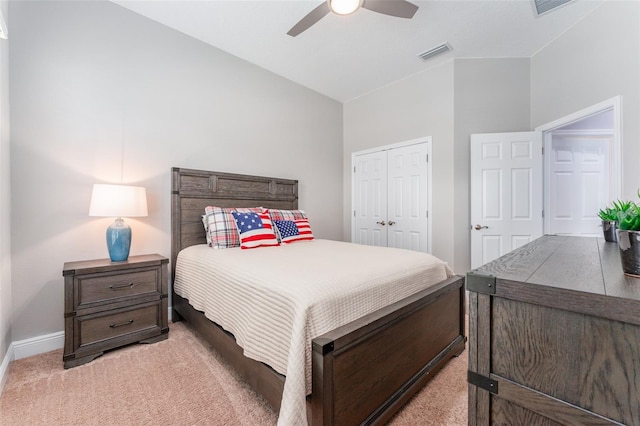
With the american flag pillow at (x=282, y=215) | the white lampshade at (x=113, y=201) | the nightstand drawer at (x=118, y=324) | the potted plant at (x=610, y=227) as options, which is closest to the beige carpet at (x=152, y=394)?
the nightstand drawer at (x=118, y=324)

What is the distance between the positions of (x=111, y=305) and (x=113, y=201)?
31.4 inches

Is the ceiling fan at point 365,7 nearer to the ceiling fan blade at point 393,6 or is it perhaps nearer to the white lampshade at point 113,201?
the ceiling fan blade at point 393,6

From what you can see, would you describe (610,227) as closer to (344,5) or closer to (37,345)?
(344,5)

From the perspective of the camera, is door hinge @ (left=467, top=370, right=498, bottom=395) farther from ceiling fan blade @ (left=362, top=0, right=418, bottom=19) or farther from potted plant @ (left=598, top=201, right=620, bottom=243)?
ceiling fan blade @ (left=362, top=0, right=418, bottom=19)

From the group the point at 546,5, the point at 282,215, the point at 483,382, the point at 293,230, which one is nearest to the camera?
the point at 483,382

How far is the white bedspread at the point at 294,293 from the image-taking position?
118 centimetres

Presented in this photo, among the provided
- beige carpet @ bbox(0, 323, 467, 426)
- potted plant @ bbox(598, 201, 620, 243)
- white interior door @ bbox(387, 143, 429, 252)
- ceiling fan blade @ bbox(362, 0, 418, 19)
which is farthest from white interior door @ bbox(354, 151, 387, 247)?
potted plant @ bbox(598, 201, 620, 243)

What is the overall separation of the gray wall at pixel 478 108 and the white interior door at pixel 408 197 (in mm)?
420

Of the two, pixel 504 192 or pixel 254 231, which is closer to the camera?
pixel 254 231

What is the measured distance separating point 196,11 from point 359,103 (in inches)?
106

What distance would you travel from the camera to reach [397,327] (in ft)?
4.97

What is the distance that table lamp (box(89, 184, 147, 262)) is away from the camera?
2.12 m

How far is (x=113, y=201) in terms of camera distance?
7.02ft

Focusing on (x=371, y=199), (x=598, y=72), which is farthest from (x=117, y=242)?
(x=598, y=72)
